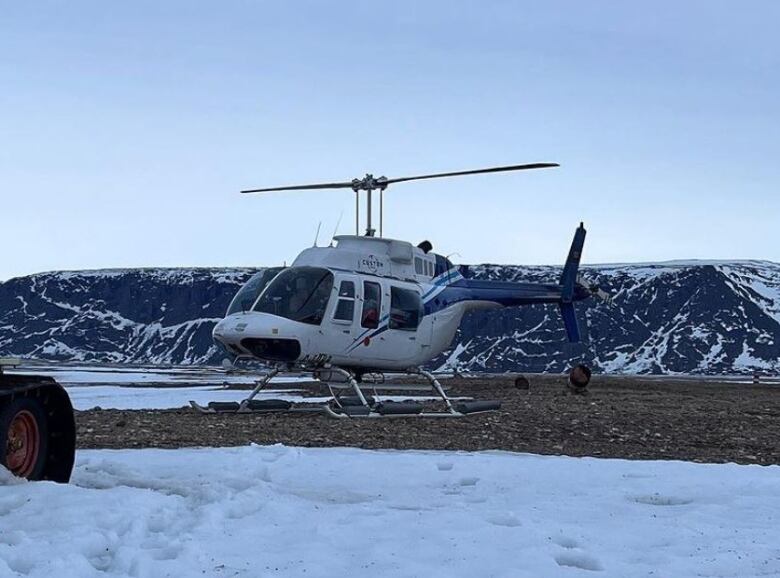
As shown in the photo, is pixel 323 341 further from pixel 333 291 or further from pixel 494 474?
pixel 494 474

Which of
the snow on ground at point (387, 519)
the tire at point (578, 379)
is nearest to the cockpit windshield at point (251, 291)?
the snow on ground at point (387, 519)

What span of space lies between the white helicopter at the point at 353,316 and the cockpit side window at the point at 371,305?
0.8 inches

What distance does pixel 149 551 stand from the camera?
5.76m

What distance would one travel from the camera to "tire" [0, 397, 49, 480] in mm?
7344

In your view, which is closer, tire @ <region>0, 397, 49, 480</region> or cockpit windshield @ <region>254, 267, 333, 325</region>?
tire @ <region>0, 397, 49, 480</region>

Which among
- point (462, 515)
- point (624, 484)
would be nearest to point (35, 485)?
point (462, 515)

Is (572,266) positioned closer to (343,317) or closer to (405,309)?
(405,309)

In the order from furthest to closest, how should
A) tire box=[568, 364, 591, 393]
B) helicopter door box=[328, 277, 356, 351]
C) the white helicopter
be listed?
tire box=[568, 364, 591, 393] < helicopter door box=[328, 277, 356, 351] < the white helicopter

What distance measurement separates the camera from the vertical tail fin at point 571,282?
90.2 feet

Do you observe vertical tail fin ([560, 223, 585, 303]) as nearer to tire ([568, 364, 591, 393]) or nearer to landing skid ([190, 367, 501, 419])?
tire ([568, 364, 591, 393])

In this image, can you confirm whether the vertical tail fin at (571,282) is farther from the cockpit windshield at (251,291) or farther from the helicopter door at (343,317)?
the cockpit windshield at (251,291)

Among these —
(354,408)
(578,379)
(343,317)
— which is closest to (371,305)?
(343,317)

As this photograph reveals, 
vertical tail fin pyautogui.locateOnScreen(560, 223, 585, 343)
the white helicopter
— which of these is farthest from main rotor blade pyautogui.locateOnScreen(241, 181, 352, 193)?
vertical tail fin pyautogui.locateOnScreen(560, 223, 585, 343)

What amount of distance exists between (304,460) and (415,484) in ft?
5.56
